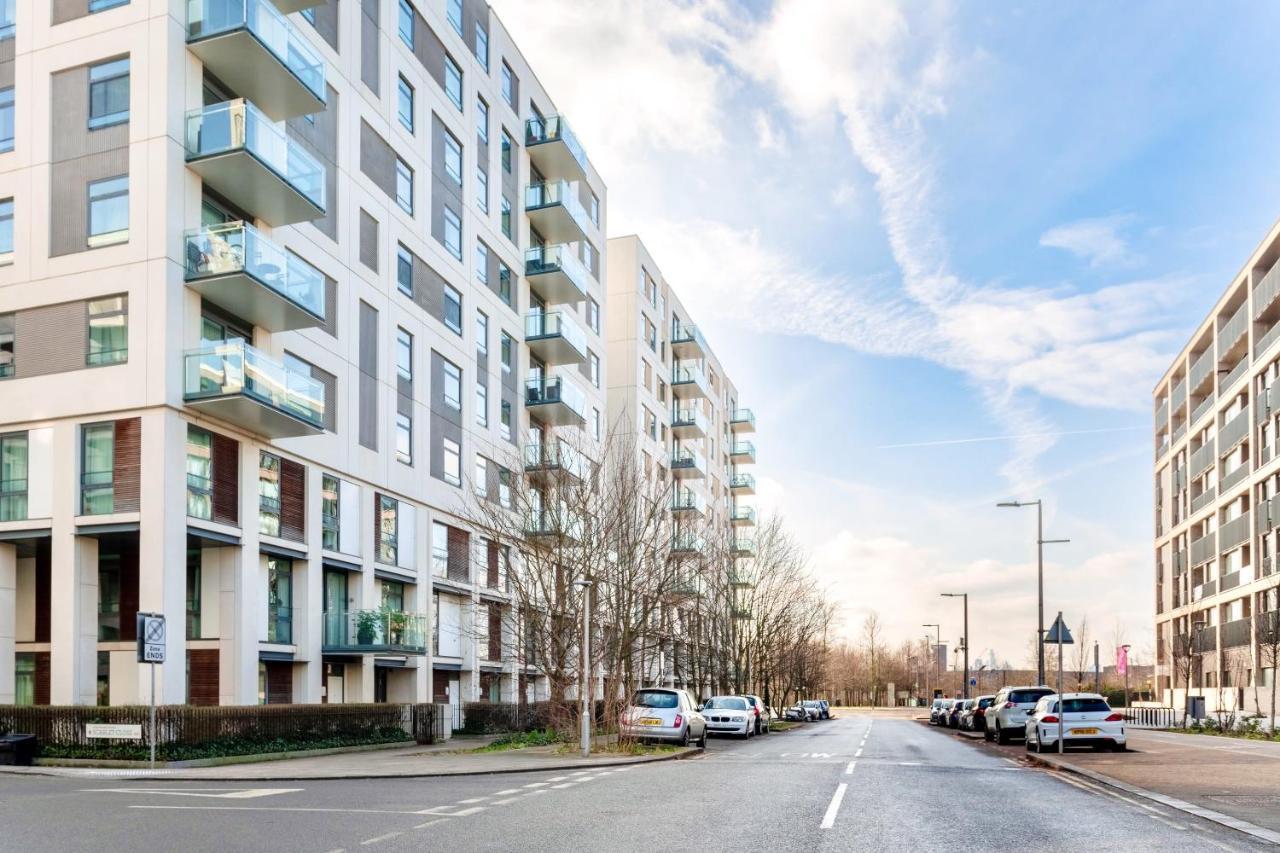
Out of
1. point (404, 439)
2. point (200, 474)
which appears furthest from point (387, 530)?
point (200, 474)

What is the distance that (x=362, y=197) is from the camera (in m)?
34.6

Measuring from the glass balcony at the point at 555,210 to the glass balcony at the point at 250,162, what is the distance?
61.6 ft

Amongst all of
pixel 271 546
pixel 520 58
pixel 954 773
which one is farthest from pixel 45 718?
pixel 520 58

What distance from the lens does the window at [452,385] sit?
40.1 metres

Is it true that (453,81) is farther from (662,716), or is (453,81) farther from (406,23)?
(662,716)

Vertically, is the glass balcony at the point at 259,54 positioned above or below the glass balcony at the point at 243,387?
above

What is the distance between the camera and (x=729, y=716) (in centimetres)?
3953

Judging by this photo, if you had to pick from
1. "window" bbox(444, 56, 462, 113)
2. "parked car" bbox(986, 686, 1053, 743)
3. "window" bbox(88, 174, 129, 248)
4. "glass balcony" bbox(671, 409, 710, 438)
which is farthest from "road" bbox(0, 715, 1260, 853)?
"glass balcony" bbox(671, 409, 710, 438)

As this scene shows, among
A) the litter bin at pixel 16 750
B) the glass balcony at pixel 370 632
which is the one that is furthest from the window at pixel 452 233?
the litter bin at pixel 16 750

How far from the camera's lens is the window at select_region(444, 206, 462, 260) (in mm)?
40375

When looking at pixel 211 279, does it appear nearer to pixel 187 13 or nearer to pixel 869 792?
pixel 187 13

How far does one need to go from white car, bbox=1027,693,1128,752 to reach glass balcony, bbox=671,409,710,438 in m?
45.7

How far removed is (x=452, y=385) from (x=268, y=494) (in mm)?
11461

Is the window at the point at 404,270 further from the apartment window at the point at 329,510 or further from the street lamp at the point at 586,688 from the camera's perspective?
the street lamp at the point at 586,688
